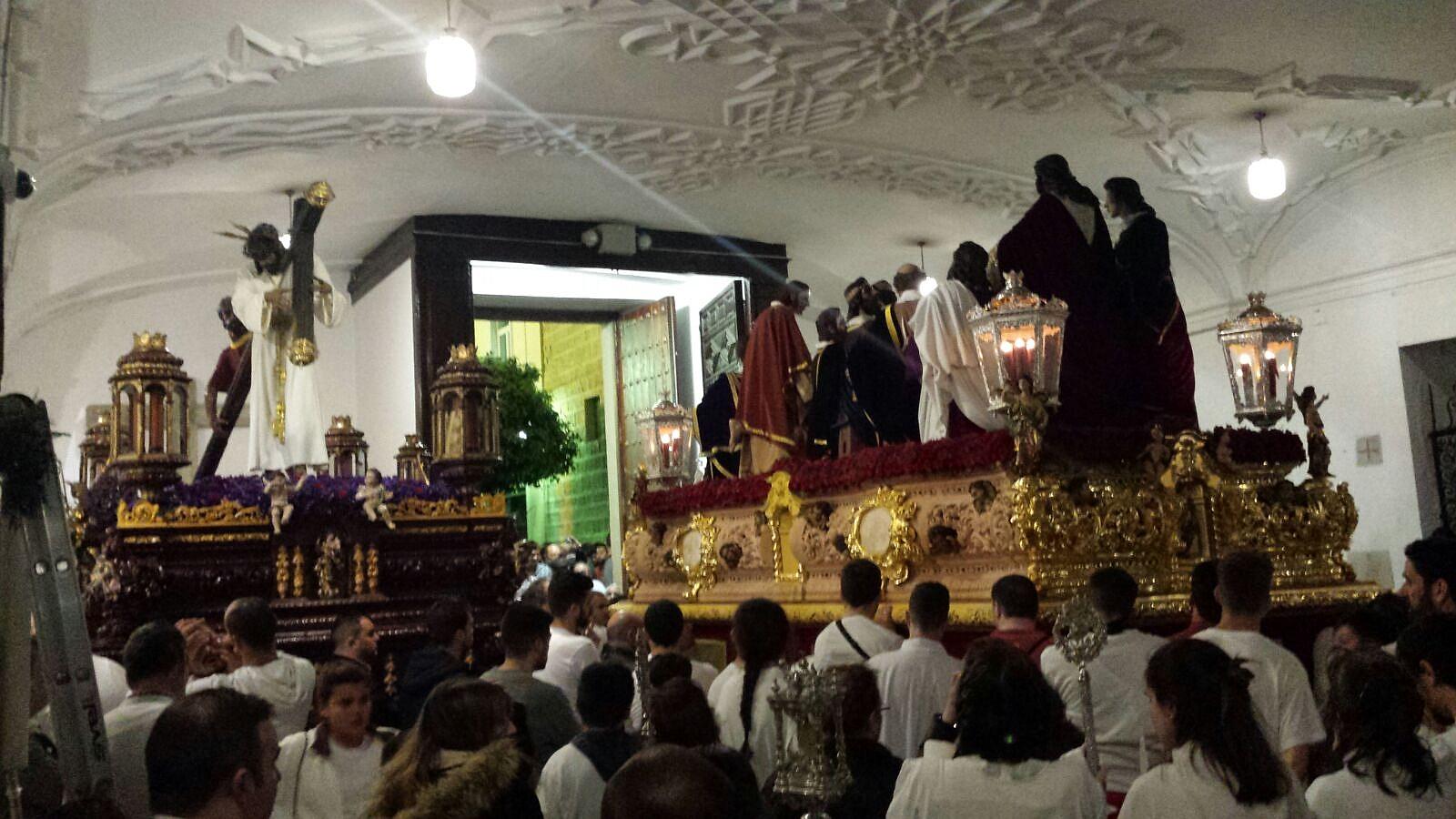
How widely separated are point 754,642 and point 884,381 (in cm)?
471

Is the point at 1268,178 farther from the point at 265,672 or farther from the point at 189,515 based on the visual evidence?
the point at 265,672

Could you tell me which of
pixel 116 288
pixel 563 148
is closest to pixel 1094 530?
pixel 563 148

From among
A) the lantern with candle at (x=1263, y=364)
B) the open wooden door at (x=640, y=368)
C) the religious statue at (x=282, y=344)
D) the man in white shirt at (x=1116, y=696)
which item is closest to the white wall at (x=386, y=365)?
the open wooden door at (x=640, y=368)

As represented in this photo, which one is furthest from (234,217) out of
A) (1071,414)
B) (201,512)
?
(1071,414)

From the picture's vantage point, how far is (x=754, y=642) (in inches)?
178

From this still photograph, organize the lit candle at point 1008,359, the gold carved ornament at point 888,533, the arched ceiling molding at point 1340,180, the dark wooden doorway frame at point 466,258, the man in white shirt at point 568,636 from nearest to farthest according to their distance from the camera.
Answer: the man in white shirt at point 568,636 < the lit candle at point 1008,359 < the gold carved ornament at point 888,533 < the arched ceiling molding at point 1340,180 < the dark wooden doorway frame at point 466,258

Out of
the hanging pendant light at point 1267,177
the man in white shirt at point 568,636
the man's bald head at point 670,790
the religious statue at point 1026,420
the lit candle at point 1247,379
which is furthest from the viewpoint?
the hanging pendant light at point 1267,177

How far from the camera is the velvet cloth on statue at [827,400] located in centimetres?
942

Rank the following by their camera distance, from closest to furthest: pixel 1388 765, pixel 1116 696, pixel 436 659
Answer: pixel 1388 765, pixel 1116 696, pixel 436 659

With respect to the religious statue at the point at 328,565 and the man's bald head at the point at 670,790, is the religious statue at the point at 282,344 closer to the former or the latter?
the religious statue at the point at 328,565

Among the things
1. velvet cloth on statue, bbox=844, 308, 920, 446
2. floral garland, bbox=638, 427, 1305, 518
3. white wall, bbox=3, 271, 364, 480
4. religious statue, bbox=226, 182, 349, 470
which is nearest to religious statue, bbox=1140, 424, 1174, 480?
floral garland, bbox=638, 427, 1305, 518

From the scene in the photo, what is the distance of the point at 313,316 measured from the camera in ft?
33.0

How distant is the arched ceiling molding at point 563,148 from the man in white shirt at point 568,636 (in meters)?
7.11

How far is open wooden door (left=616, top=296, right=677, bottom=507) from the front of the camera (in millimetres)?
17094
